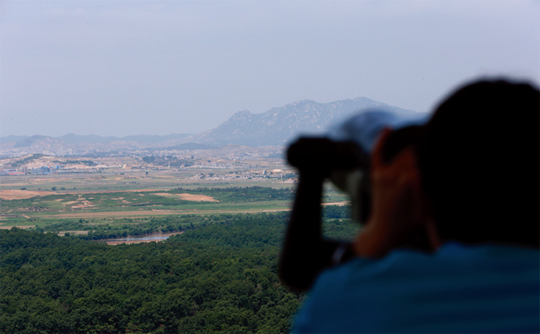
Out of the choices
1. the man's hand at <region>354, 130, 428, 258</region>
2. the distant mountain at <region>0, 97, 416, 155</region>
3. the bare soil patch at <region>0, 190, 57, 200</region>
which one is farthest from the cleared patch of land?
the distant mountain at <region>0, 97, 416, 155</region>

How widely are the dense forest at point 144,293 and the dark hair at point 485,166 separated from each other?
12.3 metres

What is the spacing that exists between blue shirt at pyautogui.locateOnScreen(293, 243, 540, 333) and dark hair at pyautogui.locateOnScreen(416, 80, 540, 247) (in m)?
0.05

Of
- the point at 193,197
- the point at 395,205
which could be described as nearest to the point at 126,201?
the point at 193,197

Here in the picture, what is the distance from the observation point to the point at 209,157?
397 ft

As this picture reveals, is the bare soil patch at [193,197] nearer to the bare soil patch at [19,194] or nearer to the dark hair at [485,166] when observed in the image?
the bare soil patch at [19,194]

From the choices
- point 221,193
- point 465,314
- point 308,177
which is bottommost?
point 221,193

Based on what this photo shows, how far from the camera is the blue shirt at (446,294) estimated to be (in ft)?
1.98

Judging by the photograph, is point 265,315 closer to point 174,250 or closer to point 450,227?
point 174,250

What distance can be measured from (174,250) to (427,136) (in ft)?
81.9

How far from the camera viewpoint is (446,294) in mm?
604

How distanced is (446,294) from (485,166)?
0.17m

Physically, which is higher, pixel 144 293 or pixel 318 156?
pixel 318 156

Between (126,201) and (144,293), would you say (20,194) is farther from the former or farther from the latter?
(144,293)

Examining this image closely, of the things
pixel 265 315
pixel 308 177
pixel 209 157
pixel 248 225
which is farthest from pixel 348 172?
pixel 209 157
